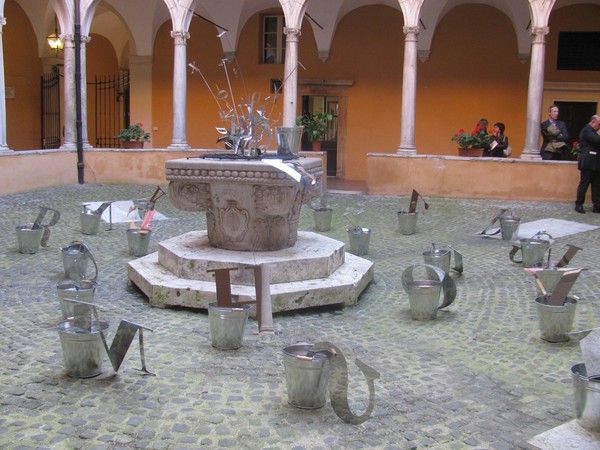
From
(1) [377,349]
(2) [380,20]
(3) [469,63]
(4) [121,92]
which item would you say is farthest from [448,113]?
(1) [377,349]

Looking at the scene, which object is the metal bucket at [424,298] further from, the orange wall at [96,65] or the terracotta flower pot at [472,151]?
the orange wall at [96,65]

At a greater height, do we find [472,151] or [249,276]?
[472,151]

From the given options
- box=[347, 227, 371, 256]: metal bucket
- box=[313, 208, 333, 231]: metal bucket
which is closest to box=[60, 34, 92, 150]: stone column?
box=[313, 208, 333, 231]: metal bucket

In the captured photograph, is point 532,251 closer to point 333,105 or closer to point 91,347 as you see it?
point 91,347

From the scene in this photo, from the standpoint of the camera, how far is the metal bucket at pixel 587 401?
11.5 ft

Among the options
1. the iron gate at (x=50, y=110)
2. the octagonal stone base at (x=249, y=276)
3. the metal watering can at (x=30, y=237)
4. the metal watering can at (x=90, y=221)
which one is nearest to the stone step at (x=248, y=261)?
the octagonal stone base at (x=249, y=276)

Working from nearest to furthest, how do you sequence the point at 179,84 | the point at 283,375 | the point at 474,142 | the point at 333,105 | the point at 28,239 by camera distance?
the point at 283,375
the point at 28,239
the point at 474,142
the point at 179,84
the point at 333,105

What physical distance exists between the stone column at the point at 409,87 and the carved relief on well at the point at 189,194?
836 centimetres

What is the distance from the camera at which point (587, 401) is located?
3.56 metres

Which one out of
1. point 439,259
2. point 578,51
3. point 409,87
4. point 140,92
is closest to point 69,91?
point 140,92

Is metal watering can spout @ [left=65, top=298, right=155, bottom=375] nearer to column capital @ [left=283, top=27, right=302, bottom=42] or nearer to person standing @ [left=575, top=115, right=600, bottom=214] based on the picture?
person standing @ [left=575, top=115, right=600, bottom=214]

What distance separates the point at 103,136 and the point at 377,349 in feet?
60.6

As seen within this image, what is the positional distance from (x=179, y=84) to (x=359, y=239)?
27.1ft

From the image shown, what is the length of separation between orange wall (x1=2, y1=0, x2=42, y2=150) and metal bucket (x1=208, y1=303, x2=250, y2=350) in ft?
50.9
